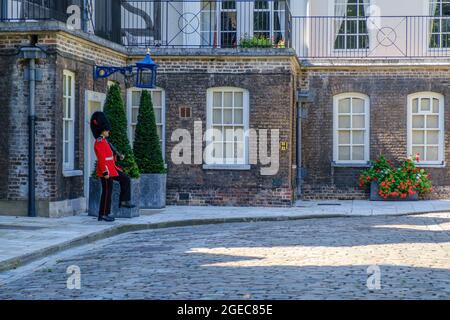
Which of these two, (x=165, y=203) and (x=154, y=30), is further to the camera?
(x=154, y=30)

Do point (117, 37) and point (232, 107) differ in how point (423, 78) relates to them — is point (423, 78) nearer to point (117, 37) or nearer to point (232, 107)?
point (232, 107)

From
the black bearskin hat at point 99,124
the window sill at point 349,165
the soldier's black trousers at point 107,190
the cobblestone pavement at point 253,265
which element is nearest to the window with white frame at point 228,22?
the window sill at point 349,165

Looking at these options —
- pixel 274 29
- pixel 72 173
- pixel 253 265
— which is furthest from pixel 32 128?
pixel 274 29

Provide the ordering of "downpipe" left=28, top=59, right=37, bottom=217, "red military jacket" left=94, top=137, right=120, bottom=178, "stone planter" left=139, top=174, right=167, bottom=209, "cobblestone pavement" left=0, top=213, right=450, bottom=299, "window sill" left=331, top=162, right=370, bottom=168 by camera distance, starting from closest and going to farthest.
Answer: "cobblestone pavement" left=0, top=213, right=450, bottom=299, "red military jacket" left=94, top=137, right=120, bottom=178, "downpipe" left=28, top=59, right=37, bottom=217, "stone planter" left=139, top=174, right=167, bottom=209, "window sill" left=331, top=162, right=370, bottom=168

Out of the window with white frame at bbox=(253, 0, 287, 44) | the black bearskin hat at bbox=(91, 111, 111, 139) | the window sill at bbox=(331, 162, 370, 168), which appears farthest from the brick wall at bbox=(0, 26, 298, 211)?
the black bearskin hat at bbox=(91, 111, 111, 139)

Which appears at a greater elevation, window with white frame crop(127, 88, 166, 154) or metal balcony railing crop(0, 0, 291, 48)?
metal balcony railing crop(0, 0, 291, 48)

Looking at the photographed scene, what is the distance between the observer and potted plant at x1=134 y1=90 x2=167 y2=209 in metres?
21.2

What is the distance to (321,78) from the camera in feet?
85.1

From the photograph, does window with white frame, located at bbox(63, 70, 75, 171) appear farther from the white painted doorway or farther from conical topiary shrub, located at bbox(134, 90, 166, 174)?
conical topiary shrub, located at bbox(134, 90, 166, 174)

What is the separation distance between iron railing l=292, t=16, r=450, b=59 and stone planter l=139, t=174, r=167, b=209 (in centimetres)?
765

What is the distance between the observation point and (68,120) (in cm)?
1962
